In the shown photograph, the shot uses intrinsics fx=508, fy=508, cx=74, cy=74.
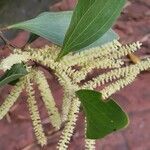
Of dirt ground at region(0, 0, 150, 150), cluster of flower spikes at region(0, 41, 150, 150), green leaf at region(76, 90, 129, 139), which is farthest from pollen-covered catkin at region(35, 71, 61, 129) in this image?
dirt ground at region(0, 0, 150, 150)

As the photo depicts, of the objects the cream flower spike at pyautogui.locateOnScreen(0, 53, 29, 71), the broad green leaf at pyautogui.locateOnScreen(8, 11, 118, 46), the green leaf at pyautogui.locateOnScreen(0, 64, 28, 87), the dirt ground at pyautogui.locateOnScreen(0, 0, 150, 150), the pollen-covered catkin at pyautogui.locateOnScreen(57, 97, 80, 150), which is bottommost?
the dirt ground at pyautogui.locateOnScreen(0, 0, 150, 150)

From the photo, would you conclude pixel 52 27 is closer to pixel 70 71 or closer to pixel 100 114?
pixel 70 71

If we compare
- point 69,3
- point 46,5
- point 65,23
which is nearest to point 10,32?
point 46,5

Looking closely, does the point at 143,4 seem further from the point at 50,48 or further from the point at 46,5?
the point at 50,48

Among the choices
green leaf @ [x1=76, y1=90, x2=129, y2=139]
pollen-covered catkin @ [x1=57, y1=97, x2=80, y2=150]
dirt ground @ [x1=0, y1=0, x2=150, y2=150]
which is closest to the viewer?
green leaf @ [x1=76, y1=90, x2=129, y2=139]

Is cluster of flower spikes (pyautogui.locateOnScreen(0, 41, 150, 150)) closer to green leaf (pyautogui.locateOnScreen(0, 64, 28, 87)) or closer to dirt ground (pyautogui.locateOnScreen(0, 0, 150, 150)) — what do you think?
green leaf (pyautogui.locateOnScreen(0, 64, 28, 87))
